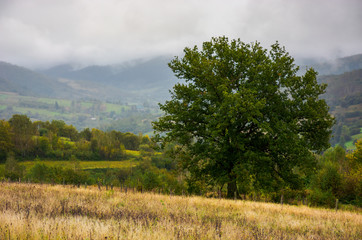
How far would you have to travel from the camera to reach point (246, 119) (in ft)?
78.9

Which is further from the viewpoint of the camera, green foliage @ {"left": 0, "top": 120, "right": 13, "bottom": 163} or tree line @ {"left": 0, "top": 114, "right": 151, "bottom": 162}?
tree line @ {"left": 0, "top": 114, "right": 151, "bottom": 162}

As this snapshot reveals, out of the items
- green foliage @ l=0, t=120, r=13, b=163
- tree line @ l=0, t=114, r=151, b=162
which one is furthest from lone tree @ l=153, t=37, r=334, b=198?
green foliage @ l=0, t=120, r=13, b=163

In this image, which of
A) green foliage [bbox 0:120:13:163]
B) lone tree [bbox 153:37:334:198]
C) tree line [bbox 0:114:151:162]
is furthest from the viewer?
tree line [bbox 0:114:151:162]

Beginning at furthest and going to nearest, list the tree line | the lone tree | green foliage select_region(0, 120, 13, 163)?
the tree line → green foliage select_region(0, 120, 13, 163) → the lone tree

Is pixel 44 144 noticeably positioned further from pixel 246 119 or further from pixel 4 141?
pixel 246 119

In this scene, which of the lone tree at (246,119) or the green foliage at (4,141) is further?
the green foliage at (4,141)

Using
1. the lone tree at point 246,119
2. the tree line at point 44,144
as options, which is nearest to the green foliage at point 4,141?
the tree line at point 44,144

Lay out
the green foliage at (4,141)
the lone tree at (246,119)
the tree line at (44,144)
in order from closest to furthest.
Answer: the lone tree at (246,119) < the green foliage at (4,141) < the tree line at (44,144)

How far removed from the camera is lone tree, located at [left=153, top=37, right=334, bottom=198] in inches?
909

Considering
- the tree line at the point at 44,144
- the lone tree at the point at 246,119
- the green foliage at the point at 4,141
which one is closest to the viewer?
the lone tree at the point at 246,119

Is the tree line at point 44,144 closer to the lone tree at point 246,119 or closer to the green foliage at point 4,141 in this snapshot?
the green foliage at point 4,141

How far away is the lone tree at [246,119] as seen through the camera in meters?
23.1

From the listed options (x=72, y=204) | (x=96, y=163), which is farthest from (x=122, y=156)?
(x=72, y=204)

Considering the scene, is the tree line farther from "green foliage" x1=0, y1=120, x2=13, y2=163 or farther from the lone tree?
the lone tree
